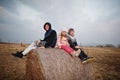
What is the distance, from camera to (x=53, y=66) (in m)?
5.98

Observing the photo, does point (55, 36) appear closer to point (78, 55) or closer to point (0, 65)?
point (78, 55)

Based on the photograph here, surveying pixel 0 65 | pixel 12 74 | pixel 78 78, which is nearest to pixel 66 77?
pixel 78 78

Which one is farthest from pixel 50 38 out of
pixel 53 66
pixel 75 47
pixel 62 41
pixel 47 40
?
pixel 53 66

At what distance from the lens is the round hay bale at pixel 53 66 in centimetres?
587

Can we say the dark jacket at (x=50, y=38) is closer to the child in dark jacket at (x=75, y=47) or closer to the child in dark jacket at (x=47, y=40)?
the child in dark jacket at (x=47, y=40)

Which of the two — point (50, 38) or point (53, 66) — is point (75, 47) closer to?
point (50, 38)

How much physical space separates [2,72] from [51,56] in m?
4.86

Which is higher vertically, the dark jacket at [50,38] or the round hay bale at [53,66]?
the dark jacket at [50,38]

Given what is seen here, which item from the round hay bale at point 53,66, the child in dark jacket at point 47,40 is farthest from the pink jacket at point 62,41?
the round hay bale at point 53,66

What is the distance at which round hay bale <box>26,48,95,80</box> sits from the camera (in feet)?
19.2

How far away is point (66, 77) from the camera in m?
6.32

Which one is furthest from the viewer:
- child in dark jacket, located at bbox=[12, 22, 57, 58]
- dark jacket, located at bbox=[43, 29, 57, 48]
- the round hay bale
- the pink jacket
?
the pink jacket

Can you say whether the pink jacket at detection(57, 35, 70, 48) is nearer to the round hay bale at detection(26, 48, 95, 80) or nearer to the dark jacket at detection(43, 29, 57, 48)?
the dark jacket at detection(43, 29, 57, 48)

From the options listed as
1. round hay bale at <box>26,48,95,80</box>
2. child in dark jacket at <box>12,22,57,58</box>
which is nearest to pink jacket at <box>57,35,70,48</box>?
child in dark jacket at <box>12,22,57,58</box>
